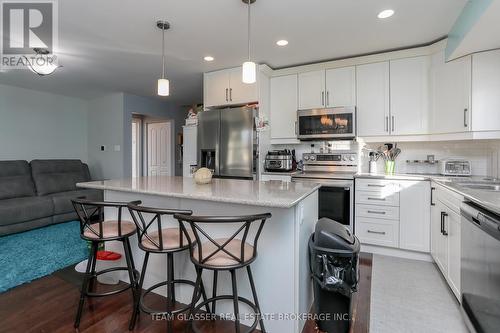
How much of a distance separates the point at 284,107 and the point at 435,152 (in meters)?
2.03

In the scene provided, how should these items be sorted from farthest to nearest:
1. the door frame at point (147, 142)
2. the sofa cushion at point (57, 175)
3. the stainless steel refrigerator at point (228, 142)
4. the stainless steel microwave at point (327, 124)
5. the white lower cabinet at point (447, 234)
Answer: the door frame at point (147, 142)
the sofa cushion at point (57, 175)
the stainless steel refrigerator at point (228, 142)
the stainless steel microwave at point (327, 124)
the white lower cabinet at point (447, 234)

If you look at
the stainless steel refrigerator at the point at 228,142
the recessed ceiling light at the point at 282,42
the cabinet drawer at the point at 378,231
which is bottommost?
the cabinet drawer at the point at 378,231

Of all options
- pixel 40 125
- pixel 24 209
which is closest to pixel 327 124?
pixel 24 209

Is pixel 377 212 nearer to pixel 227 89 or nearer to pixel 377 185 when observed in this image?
pixel 377 185

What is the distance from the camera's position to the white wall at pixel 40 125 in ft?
14.9

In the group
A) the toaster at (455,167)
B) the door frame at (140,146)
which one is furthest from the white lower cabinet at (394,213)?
the door frame at (140,146)

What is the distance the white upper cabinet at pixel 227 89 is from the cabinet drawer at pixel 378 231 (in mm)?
2118

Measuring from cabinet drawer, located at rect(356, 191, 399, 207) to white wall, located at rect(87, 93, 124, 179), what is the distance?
14.6 feet

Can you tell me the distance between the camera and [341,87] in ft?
11.1

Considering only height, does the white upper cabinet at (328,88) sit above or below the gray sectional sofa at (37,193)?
above

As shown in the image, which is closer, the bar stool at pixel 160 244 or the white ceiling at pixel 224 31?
the bar stool at pixel 160 244

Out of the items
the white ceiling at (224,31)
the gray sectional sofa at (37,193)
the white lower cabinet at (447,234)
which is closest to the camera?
the white lower cabinet at (447,234)

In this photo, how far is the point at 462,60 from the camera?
262cm

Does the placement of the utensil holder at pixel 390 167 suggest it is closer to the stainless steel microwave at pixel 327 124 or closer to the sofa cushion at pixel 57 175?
the stainless steel microwave at pixel 327 124
